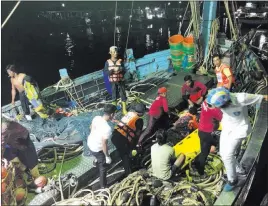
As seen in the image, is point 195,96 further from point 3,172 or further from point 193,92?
point 3,172

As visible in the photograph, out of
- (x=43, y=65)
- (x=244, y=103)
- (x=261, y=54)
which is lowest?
(x=43, y=65)

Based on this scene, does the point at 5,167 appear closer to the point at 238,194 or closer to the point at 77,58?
the point at 238,194

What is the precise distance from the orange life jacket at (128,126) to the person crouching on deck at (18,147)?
164 cm

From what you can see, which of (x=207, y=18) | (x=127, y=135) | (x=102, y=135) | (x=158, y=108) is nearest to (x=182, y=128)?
(x=158, y=108)

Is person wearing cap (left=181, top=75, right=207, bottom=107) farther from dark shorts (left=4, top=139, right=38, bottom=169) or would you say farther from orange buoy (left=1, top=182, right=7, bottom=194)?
orange buoy (left=1, top=182, right=7, bottom=194)

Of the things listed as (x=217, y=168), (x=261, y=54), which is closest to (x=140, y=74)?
(x=217, y=168)

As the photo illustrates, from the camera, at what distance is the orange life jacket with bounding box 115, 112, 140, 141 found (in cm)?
541

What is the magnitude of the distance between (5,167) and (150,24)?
30113mm

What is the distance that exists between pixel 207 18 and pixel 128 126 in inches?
240

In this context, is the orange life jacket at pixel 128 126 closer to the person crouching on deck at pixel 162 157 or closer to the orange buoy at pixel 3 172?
the person crouching on deck at pixel 162 157

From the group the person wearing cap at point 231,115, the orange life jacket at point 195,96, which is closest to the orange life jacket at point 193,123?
the orange life jacket at point 195,96

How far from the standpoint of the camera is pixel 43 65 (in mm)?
23375

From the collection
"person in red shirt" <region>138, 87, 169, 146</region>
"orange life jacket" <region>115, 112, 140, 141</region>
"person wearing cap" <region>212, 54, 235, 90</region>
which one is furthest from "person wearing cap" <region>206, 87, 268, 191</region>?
"person wearing cap" <region>212, 54, 235, 90</region>

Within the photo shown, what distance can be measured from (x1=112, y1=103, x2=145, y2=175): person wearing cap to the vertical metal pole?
5.40 m
